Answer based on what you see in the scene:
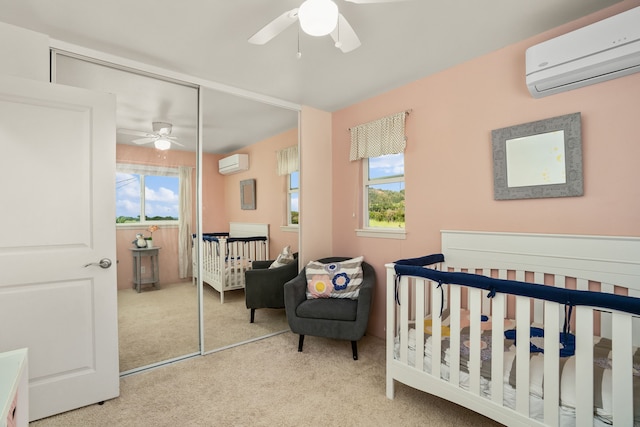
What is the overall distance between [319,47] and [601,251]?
2186mm

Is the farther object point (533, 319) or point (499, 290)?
point (533, 319)

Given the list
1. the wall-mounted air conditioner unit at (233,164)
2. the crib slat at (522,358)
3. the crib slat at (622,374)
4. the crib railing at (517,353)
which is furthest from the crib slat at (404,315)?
the wall-mounted air conditioner unit at (233,164)

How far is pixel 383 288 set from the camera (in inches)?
124

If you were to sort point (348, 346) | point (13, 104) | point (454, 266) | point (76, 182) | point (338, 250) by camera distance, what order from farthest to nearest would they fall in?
point (338, 250) → point (348, 346) → point (454, 266) → point (76, 182) → point (13, 104)

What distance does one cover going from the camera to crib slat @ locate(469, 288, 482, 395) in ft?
5.41

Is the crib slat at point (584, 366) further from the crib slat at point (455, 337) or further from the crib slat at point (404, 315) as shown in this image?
the crib slat at point (404, 315)

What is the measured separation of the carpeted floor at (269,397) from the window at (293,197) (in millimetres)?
1339

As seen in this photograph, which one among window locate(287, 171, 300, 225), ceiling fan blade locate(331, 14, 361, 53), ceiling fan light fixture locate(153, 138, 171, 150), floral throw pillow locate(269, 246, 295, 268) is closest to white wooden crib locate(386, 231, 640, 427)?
ceiling fan blade locate(331, 14, 361, 53)

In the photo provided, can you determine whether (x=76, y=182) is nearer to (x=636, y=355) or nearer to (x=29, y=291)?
(x=29, y=291)

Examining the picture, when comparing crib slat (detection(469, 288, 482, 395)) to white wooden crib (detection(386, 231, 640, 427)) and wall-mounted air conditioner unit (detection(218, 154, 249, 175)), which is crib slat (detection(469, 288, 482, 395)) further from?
wall-mounted air conditioner unit (detection(218, 154, 249, 175))

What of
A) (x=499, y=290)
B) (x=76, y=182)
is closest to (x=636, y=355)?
(x=499, y=290)

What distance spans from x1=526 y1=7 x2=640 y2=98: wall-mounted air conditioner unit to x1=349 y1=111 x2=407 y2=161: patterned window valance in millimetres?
1069

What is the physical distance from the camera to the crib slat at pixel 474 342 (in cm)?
165

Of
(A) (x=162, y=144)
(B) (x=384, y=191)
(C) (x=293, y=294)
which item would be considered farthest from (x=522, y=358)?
(A) (x=162, y=144)
